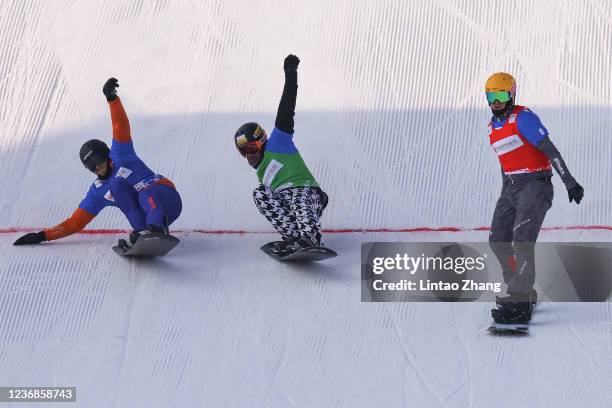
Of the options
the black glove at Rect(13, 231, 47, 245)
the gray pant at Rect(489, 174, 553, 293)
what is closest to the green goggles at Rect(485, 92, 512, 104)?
the gray pant at Rect(489, 174, 553, 293)

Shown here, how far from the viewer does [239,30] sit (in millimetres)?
8914

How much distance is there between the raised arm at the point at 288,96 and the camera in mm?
6559

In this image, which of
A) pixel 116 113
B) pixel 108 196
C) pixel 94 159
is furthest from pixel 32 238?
pixel 116 113

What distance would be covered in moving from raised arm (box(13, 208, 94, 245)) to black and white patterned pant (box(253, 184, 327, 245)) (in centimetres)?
106

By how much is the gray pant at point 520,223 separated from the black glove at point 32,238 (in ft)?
8.90

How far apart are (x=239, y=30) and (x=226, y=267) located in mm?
2602

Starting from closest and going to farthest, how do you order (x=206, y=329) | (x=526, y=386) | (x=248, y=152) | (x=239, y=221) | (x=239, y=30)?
(x=526, y=386) < (x=206, y=329) < (x=248, y=152) < (x=239, y=221) < (x=239, y=30)

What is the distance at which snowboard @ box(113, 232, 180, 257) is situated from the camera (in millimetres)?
6676

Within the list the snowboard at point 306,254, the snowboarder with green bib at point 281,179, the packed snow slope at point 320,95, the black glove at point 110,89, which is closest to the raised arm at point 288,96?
the snowboarder with green bib at point 281,179

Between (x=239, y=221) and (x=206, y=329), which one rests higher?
(x=239, y=221)

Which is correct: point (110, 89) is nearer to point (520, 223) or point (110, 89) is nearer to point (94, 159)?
point (94, 159)

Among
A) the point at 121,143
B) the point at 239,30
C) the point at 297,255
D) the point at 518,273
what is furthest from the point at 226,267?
the point at 239,30

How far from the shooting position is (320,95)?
8375 millimetres

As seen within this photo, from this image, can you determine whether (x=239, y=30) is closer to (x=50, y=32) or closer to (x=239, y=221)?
(x=50, y=32)
